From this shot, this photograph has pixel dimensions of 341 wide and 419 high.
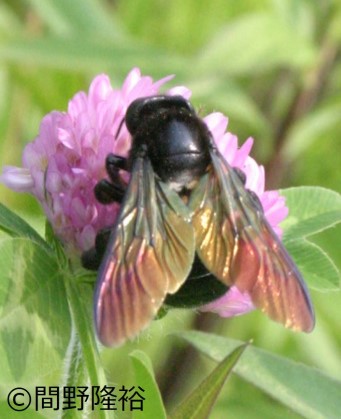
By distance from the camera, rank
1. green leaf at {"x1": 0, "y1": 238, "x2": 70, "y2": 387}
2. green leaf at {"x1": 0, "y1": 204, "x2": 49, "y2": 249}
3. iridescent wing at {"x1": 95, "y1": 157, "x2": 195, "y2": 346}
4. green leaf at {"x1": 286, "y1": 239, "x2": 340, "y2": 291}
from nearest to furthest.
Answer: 1. iridescent wing at {"x1": 95, "y1": 157, "x2": 195, "y2": 346}
2. green leaf at {"x1": 0, "y1": 238, "x2": 70, "y2": 387}
3. green leaf at {"x1": 0, "y1": 204, "x2": 49, "y2": 249}
4. green leaf at {"x1": 286, "y1": 239, "x2": 340, "y2": 291}

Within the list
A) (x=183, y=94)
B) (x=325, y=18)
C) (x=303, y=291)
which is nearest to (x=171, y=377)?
(x=325, y=18)

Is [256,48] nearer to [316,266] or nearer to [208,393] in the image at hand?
[316,266]

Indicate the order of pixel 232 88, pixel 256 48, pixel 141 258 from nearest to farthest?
pixel 141 258, pixel 256 48, pixel 232 88

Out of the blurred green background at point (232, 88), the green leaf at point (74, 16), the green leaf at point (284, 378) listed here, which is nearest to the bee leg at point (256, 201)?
the green leaf at point (284, 378)

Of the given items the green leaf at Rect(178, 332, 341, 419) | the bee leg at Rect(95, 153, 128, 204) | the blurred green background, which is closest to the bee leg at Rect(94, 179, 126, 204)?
the bee leg at Rect(95, 153, 128, 204)

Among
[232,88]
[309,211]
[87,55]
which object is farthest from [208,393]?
[232,88]

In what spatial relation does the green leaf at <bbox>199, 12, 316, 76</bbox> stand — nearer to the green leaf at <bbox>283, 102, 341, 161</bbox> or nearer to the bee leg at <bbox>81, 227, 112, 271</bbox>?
the green leaf at <bbox>283, 102, 341, 161</bbox>

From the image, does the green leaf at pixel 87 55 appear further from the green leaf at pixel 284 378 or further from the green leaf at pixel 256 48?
the green leaf at pixel 284 378
